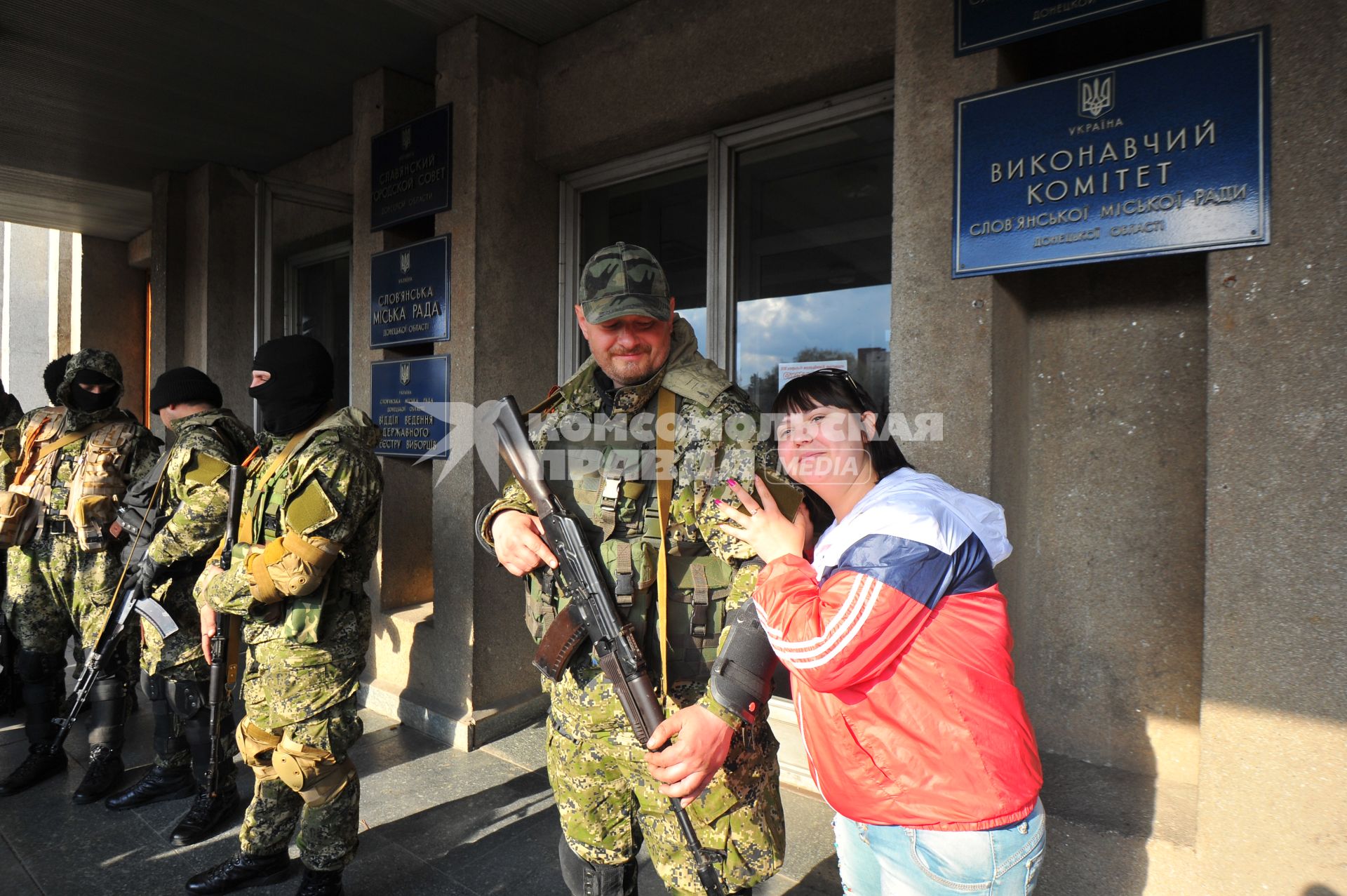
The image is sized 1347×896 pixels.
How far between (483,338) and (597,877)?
2.84 m

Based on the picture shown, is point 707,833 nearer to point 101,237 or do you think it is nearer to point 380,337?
point 380,337

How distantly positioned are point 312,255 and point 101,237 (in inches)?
192

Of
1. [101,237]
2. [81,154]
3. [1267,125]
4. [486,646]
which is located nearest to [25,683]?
[486,646]

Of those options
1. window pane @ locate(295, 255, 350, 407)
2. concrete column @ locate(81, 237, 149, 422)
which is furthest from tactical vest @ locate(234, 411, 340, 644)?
concrete column @ locate(81, 237, 149, 422)

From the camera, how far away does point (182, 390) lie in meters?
3.41

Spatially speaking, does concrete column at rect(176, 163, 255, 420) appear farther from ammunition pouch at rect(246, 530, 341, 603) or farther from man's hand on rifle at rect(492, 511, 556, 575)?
man's hand on rifle at rect(492, 511, 556, 575)

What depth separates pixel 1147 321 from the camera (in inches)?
106

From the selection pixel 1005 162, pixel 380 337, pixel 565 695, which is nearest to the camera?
pixel 565 695

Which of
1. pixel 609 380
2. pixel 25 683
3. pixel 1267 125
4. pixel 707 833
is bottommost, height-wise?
pixel 25 683

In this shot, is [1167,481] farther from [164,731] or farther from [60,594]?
[60,594]

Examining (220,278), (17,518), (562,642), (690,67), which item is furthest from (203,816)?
(220,278)

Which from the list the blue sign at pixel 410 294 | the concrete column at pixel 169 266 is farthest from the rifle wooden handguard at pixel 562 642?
the concrete column at pixel 169 266

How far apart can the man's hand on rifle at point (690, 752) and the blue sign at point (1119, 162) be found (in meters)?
1.78

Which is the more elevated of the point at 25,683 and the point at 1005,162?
the point at 1005,162
